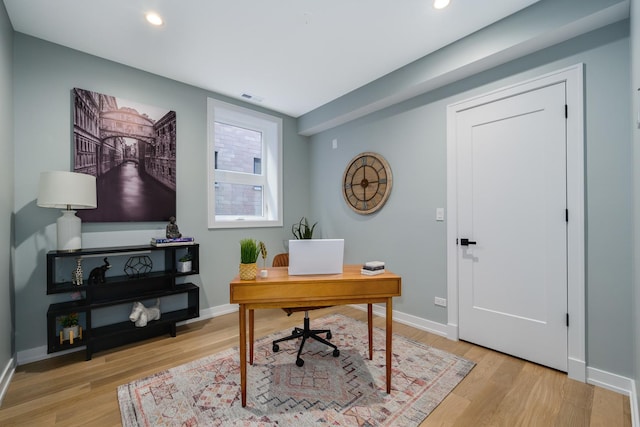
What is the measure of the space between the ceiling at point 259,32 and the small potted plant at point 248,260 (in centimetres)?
174

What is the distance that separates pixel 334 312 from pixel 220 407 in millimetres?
1874

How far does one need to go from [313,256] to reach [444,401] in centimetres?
125

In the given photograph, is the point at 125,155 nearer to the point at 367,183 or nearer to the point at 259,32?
the point at 259,32

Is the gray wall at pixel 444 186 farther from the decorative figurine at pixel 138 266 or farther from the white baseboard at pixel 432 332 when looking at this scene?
the decorative figurine at pixel 138 266

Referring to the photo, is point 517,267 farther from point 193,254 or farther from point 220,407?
point 193,254

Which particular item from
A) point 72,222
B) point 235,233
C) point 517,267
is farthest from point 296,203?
point 517,267

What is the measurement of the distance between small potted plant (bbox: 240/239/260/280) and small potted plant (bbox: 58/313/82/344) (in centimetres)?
179

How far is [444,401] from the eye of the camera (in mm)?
1760

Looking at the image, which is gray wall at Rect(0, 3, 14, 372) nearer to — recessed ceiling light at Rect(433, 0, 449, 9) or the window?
the window

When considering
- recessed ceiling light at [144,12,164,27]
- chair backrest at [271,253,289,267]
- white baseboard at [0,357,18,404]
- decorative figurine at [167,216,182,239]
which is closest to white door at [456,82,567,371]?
chair backrest at [271,253,289,267]

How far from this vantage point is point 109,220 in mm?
2611

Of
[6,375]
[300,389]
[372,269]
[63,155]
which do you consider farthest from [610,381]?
[63,155]

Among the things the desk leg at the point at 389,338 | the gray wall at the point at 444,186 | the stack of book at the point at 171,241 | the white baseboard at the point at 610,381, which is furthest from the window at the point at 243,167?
the white baseboard at the point at 610,381

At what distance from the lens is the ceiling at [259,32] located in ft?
6.59
